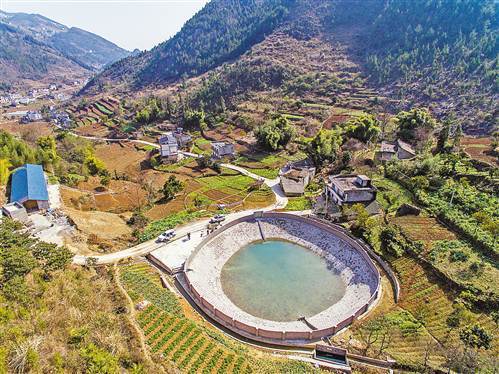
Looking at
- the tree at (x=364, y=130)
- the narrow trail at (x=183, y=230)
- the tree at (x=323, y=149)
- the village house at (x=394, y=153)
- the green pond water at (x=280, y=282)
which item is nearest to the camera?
the green pond water at (x=280, y=282)

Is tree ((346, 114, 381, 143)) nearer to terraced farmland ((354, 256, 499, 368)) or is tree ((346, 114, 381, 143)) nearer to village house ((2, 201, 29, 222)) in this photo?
terraced farmland ((354, 256, 499, 368))

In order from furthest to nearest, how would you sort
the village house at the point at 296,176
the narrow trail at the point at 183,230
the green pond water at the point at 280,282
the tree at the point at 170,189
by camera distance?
1. the village house at the point at 296,176
2. the tree at the point at 170,189
3. the narrow trail at the point at 183,230
4. the green pond water at the point at 280,282

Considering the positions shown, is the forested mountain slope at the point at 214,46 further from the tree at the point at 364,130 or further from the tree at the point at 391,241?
the tree at the point at 391,241

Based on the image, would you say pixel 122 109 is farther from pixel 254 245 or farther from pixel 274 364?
pixel 274 364

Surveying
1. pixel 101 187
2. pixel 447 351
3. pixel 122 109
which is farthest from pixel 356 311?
pixel 122 109

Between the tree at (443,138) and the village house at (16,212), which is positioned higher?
the tree at (443,138)

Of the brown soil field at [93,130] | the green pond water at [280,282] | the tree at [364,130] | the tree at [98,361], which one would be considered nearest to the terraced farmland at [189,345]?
the tree at [98,361]

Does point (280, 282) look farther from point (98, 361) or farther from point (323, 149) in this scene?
point (323, 149)
